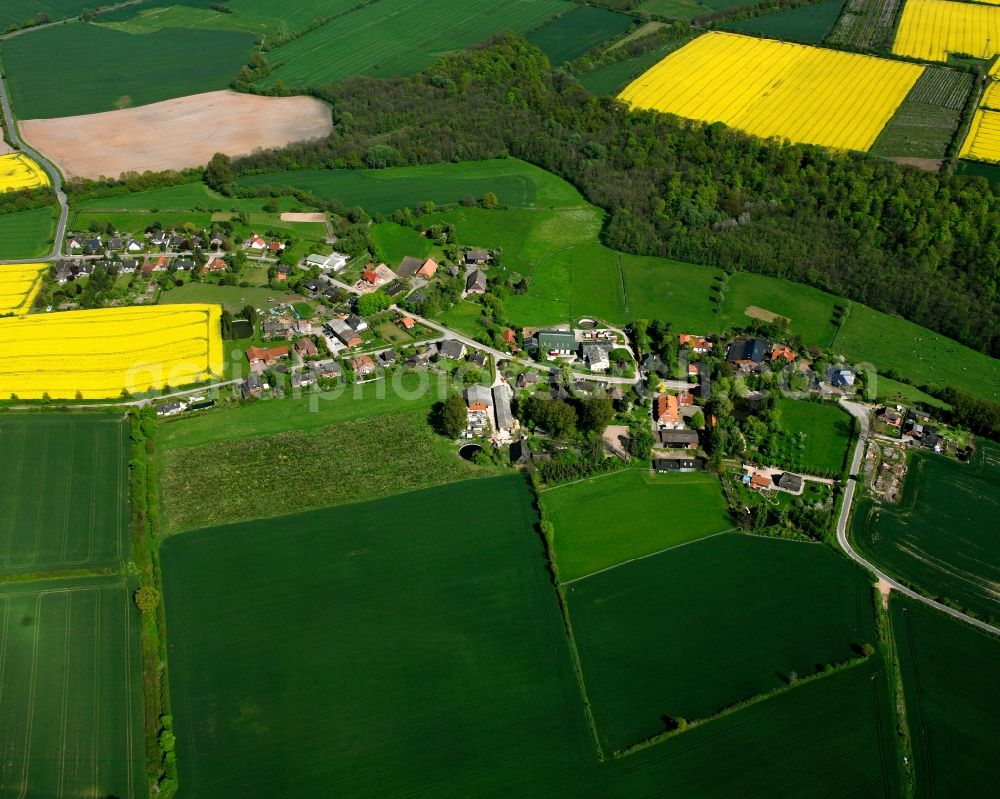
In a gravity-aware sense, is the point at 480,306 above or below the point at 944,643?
above

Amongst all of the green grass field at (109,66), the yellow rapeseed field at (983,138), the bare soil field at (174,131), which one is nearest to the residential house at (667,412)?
A: the yellow rapeseed field at (983,138)

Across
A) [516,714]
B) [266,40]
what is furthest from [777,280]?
[266,40]

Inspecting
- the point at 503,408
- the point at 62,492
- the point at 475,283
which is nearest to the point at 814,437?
the point at 503,408

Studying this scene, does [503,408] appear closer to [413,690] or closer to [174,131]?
[413,690]

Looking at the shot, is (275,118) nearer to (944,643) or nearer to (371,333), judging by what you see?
(371,333)

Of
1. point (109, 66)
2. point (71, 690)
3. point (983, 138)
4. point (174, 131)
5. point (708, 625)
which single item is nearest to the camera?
point (71, 690)

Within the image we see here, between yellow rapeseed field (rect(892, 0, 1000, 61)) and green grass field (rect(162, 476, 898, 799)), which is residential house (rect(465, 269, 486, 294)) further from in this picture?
yellow rapeseed field (rect(892, 0, 1000, 61))
